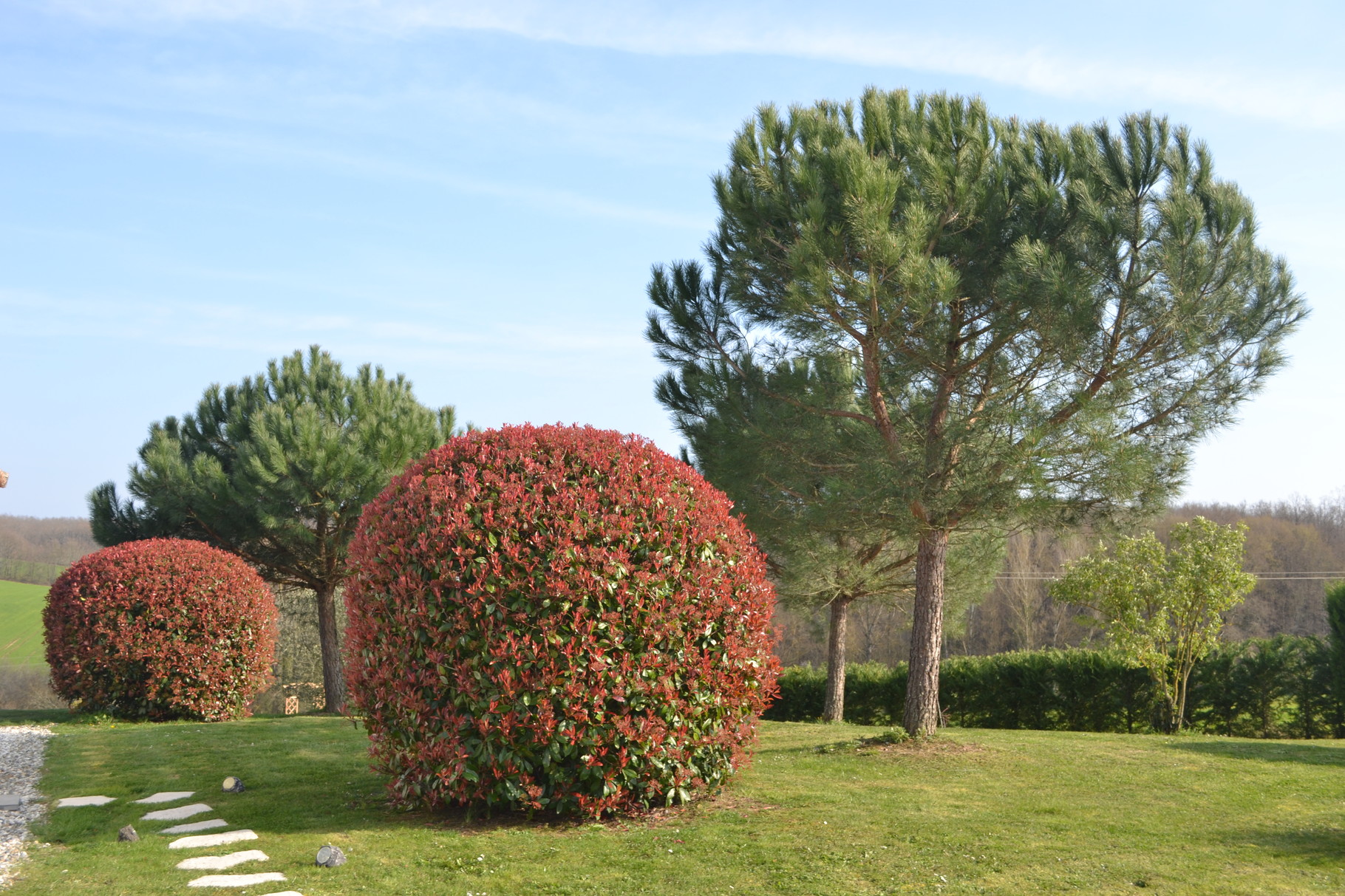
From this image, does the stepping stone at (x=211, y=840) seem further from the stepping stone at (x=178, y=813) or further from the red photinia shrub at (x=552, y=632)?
the red photinia shrub at (x=552, y=632)

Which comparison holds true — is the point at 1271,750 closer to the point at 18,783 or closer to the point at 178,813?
the point at 178,813

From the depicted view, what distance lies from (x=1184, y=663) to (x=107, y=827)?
39.7 feet

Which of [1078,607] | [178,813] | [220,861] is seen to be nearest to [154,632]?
[178,813]

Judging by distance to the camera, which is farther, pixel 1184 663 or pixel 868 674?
pixel 868 674

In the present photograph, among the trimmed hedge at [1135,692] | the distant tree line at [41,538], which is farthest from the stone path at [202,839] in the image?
the distant tree line at [41,538]

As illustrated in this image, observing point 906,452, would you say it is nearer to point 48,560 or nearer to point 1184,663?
point 1184,663

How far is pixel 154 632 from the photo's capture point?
11.2 m

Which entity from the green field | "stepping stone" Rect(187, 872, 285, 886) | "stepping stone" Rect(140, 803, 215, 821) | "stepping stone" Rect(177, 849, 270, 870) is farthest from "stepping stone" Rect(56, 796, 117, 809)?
the green field

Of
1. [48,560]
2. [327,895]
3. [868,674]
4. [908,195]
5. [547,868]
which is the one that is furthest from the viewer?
[48,560]

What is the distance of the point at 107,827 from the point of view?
18.2 feet

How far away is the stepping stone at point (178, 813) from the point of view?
224 inches

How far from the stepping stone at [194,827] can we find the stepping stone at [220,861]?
625mm

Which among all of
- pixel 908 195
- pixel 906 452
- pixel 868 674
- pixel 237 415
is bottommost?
pixel 868 674

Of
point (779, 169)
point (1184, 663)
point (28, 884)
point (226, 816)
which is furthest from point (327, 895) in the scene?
point (1184, 663)
